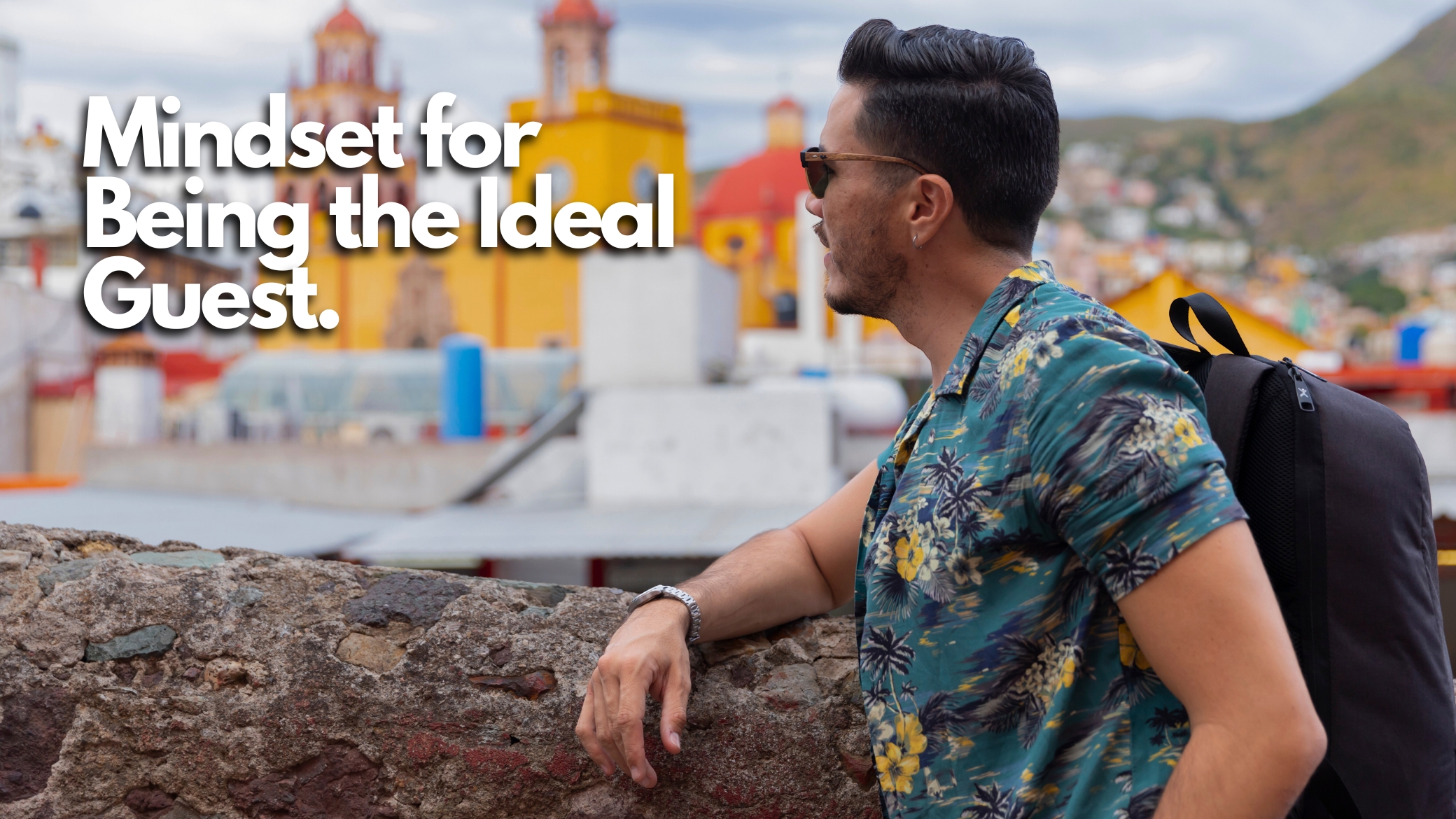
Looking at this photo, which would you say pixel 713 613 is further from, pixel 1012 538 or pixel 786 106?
pixel 786 106

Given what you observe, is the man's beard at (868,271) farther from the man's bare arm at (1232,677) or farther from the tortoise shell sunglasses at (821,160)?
the man's bare arm at (1232,677)

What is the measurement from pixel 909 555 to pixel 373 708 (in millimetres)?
979

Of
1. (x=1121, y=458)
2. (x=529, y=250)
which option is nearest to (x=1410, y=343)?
(x=1121, y=458)

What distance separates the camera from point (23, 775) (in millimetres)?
1978

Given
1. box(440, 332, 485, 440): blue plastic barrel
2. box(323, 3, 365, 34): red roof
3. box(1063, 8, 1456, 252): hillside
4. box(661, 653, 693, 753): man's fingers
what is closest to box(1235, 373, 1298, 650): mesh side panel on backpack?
box(661, 653, 693, 753): man's fingers

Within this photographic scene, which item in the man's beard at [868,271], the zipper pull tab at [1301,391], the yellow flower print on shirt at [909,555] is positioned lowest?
the yellow flower print on shirt at [909,555]

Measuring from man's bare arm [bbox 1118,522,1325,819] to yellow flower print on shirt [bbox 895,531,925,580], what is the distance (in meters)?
0.24

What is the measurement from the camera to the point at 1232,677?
1114 millimetres

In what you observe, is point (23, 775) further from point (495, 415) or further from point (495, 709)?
point (495, 415)

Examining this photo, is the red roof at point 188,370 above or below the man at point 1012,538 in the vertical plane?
below

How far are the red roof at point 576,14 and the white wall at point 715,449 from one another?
3165cm

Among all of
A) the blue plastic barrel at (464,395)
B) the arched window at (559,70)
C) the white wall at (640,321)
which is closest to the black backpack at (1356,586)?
the white wall at (640,321)

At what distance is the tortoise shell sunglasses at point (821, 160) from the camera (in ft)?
4.69

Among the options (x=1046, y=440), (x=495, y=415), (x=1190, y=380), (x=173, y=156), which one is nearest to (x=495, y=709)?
(x=1046, y=440)
